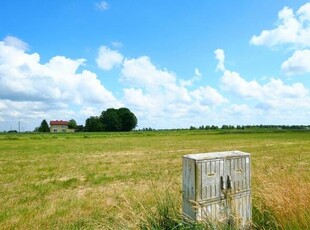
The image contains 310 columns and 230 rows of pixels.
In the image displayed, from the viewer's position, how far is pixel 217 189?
4410 millimetres

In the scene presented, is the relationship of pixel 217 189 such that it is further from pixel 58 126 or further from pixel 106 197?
pixel 58 126

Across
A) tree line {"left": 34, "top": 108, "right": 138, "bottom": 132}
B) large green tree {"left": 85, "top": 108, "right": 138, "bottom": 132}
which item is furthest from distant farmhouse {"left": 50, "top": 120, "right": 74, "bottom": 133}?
large green tree {"left": 85, "top": 108, "right": 138, "bottom": 132}

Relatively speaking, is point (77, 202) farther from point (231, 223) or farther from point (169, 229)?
point (231, 223)

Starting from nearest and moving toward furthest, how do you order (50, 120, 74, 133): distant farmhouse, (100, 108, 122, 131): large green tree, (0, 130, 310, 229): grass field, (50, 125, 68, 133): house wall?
1. (0, 130, 310, 229): grass field
2. (100, 108, 122, 131): large green tree
3. (50, 125, 68, 133): house wall
4. (50, 120, 74, 133): distant farmhouse

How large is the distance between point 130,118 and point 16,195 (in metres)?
117

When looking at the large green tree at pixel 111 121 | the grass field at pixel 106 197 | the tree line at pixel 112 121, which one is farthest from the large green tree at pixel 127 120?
the grass field at pixel 106 197

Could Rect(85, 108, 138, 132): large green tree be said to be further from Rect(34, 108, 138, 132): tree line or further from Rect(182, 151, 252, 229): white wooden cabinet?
Rect(182, 151, 252, 229): white wooden cabinet

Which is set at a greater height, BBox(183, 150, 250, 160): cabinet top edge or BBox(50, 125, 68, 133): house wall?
BBox(50, 125, 68, 133): house wall

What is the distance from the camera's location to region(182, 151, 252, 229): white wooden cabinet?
166 inches

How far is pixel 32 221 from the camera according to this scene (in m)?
6.36

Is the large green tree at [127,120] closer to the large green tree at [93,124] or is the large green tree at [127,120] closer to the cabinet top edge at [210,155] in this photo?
the large green tree at [93,124]

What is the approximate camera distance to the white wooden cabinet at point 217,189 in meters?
4.22

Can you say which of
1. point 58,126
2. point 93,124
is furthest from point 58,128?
point 93,124

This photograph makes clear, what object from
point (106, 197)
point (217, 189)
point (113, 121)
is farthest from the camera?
point (113, 121)
